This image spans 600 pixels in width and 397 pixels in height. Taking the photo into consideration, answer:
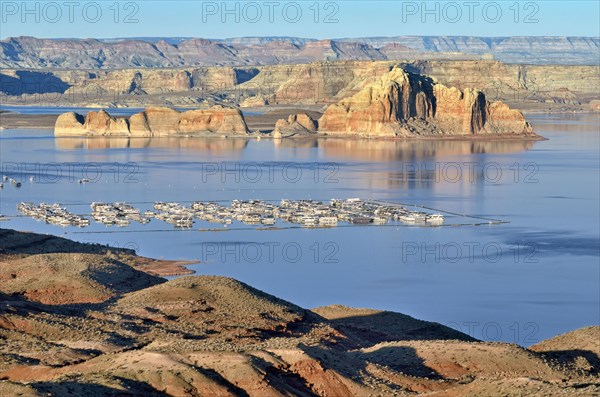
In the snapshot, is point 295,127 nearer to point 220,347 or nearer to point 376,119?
point 376,119

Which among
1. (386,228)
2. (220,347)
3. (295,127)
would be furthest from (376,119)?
(220,347)

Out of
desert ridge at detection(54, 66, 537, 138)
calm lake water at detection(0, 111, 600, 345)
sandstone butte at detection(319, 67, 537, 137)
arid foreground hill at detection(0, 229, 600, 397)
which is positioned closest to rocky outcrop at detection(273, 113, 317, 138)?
desert ridge at detection(54, 66, 537, 138)

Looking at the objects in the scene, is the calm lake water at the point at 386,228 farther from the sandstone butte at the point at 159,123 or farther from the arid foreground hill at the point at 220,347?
the sandstone butte at the point at 159,123

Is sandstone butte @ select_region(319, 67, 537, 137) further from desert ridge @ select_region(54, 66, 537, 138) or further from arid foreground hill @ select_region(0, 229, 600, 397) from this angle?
arid foreground hill @ select_region(0, 229, 600, 397)

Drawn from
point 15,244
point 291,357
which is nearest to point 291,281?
point 15,244

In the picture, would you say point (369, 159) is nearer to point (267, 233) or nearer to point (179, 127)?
point (179, 127)
